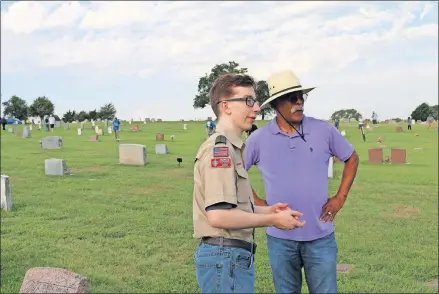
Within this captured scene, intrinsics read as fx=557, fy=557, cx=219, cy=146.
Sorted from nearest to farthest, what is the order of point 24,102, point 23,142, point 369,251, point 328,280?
1. point 328,280
2. point 369,251
3. point 23,142
4. point 24,102

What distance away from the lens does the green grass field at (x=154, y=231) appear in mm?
8312

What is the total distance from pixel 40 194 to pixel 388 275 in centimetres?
1055

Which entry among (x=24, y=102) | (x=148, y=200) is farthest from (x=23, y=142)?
(x=24, y=102)

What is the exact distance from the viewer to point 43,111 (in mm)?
93188

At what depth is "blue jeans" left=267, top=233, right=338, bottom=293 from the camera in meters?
3.89

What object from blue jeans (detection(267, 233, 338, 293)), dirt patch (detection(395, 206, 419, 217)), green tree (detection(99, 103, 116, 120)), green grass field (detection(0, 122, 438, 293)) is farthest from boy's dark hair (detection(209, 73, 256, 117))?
green tree (detection(99, 103, 116, 120))

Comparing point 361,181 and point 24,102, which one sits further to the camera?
point 24,102

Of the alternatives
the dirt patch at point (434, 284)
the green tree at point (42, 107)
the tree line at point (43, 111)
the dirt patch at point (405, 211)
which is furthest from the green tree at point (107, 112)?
the dirt patch at point (434, 284)

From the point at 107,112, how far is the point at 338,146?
3459 inches

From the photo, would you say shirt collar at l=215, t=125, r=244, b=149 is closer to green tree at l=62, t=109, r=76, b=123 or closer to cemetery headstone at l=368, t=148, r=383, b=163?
cemetery headstone at l=368, t=148, r=383, b=163

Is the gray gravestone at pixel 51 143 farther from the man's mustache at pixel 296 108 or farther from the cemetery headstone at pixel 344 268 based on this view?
the man's mustache at pixel 296 108

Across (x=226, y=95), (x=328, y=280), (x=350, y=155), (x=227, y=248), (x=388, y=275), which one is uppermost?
(x=226, y=95)

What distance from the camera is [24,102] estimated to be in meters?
106

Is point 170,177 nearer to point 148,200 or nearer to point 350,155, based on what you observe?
point 148,200
